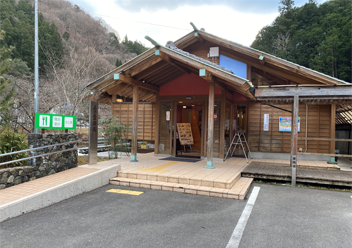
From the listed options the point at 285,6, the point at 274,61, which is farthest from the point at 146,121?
the point at 285,6

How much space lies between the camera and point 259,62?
27.9 feet

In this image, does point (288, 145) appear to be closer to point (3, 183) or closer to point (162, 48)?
point (162, 48)

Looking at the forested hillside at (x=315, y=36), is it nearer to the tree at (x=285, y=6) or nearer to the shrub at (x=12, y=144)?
the tree at (x=285, y=6)

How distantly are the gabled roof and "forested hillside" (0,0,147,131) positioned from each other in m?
4.59

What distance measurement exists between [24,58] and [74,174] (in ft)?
78.1

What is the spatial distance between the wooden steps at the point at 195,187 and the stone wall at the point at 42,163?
1.34 metres

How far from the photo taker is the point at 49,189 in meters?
4.40

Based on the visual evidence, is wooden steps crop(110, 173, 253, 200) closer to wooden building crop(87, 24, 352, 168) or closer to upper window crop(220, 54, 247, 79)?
wooden building crop(87, 24, 352, 168)

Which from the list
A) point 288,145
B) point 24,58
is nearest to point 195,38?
point 288,145

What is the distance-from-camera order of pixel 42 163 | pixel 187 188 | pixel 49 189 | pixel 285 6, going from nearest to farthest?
pixel 49 189
pixel 187 188
pixel 42 163
pixel 285 6

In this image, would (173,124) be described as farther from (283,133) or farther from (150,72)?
(283,133)

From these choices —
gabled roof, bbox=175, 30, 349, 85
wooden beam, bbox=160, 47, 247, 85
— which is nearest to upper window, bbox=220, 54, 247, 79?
gabled roof, bbox=175, 30, 349, 85

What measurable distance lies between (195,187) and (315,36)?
93.1 ft

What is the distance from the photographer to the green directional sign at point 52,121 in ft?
17.4
